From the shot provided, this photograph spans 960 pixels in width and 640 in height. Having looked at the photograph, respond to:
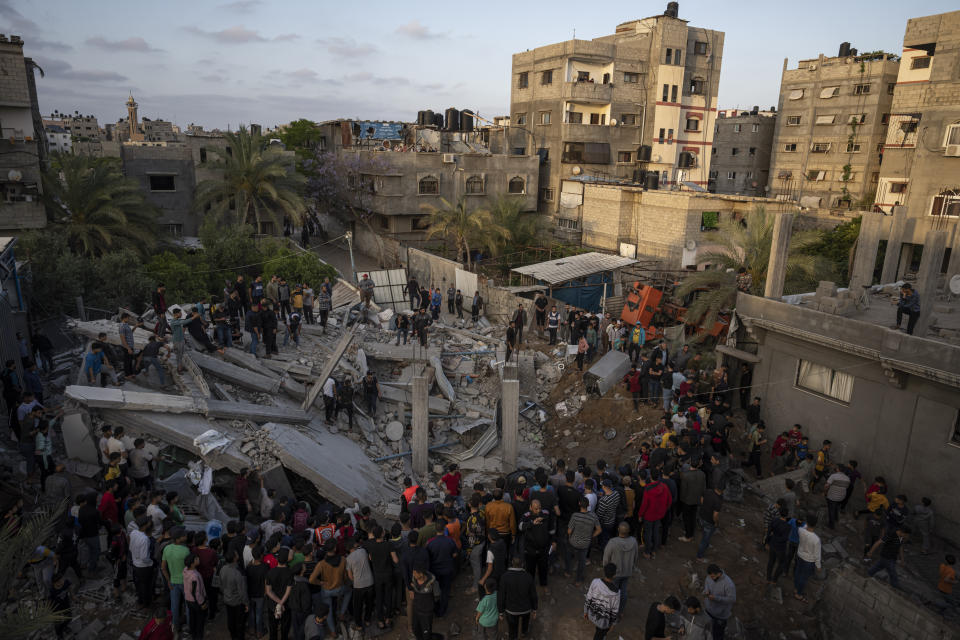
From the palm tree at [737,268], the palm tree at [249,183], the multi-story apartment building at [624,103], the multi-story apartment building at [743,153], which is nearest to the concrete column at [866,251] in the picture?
the palm tree at [737,268]

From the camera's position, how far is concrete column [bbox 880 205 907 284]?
13850 mm

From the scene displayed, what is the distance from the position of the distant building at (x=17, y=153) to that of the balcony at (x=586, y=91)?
26618 millimetres

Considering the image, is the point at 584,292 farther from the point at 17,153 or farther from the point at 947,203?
the point at 17,153

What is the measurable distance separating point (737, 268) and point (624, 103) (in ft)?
72.0

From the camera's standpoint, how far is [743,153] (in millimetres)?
44531

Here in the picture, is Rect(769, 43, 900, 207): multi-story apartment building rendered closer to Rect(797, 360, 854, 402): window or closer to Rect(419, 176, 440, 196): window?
Rect(419, 176, 440, 196): window

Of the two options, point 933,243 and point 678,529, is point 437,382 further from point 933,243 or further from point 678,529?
point 933,243

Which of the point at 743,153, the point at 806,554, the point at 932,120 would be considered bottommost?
the point at 806,554

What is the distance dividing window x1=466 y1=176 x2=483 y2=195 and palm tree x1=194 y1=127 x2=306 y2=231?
964cm

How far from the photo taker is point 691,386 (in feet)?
46.2

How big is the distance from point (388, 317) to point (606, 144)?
21.0m

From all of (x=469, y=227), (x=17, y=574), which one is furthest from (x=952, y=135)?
(x=17, y=574)

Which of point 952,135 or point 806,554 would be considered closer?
point 806,554

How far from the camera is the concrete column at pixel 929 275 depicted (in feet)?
38.7
